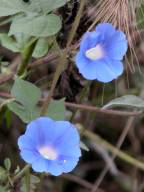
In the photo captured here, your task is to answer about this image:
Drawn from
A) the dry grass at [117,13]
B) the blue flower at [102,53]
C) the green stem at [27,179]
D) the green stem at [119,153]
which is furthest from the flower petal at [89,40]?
the green stem at [119,153]

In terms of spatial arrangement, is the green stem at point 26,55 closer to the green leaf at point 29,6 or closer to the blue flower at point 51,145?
the green leaf at point 29,6

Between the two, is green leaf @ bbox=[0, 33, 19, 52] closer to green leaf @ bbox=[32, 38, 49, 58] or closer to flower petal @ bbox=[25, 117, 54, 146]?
green leaf @ bbox=[32, 38, 49, 58]

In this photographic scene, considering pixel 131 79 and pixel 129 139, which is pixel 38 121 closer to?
pixel 131 79

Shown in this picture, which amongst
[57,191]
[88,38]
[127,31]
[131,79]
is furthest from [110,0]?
[57,191]

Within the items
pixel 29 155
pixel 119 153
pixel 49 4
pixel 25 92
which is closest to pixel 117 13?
pixel 49 4

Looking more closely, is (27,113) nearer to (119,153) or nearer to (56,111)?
(56,111)
